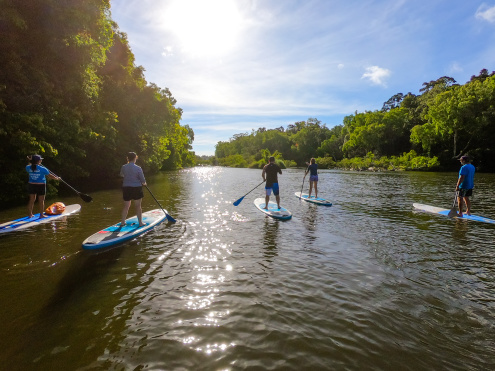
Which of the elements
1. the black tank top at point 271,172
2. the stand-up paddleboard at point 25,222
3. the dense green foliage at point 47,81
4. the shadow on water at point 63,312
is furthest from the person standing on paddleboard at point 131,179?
the dense green foliage at point 47,81

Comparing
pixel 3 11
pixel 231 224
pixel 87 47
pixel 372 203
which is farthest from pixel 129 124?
pixel 372 203

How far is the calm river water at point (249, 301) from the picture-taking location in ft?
10.7

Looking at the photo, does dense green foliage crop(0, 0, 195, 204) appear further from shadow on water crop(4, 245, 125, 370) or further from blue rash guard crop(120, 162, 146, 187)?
shadow on water crop(4, 245, 125, 370)

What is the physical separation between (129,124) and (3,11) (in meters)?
13.8

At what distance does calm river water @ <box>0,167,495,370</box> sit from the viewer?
3271 millimetres

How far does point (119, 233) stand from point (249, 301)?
4899 mm

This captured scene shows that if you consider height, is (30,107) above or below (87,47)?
below

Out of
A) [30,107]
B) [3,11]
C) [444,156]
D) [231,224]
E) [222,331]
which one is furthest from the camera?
[444,156]

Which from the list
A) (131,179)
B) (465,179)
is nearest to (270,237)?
(131,179)

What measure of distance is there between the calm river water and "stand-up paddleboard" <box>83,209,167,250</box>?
0.22 m

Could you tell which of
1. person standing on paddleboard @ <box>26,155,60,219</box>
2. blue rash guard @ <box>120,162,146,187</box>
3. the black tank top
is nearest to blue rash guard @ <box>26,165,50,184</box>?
person standing on paddleboard @ <box>26,155,60,219</box>

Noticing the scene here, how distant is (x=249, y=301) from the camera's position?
4543mm

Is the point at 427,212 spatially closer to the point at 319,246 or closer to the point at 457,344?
the point at 319,246

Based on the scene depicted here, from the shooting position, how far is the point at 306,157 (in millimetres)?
108938
